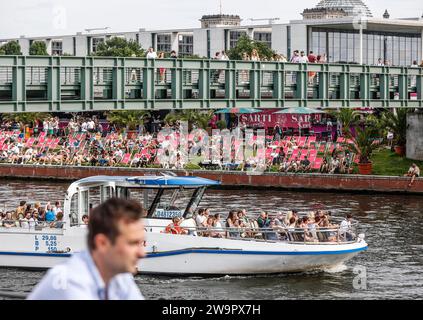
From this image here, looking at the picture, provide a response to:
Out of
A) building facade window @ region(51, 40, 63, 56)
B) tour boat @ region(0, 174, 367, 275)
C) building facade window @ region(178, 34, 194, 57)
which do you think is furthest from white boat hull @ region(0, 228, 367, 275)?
building facade window @ region(51, 40, 63, 56)

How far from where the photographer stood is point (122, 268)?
5.25m

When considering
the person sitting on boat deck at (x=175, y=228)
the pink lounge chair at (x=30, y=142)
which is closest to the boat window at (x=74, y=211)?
the person sitting on boat deck at (x=175, y=228)

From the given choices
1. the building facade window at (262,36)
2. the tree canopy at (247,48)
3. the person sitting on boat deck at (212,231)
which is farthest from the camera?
the building facade window at (262,36)

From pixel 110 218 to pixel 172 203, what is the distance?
30.9 meters

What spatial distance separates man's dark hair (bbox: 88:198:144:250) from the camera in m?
5.24

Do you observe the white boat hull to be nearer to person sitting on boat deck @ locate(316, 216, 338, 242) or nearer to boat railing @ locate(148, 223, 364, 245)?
boat railing @ locate(148, 223, 364, 245)

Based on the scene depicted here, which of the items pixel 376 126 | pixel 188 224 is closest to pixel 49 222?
pixel 188 224

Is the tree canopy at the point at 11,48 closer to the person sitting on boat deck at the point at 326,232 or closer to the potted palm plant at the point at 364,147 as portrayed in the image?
the potted palm plant at the point at 364,147

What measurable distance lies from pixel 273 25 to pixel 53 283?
6002 inches

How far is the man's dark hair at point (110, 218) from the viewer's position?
5242 millimetres

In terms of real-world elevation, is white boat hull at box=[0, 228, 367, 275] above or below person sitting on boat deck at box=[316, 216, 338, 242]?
below

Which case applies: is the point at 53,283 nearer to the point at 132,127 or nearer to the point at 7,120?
the point at 132,127

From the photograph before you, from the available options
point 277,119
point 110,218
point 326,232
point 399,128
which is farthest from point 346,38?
point 110,218

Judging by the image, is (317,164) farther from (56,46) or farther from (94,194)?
(56,46)
